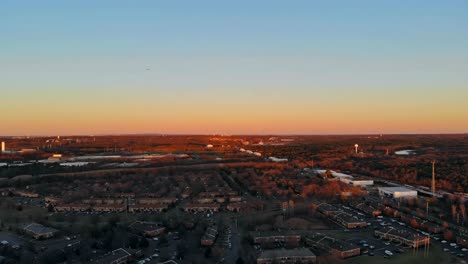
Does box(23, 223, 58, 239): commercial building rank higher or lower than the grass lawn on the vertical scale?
higher

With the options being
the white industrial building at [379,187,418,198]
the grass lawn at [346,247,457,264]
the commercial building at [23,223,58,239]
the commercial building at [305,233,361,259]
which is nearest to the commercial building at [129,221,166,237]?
the commercial building at [23,223,58,239]

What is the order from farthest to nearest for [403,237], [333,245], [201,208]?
[201,208] < [403,237] < [333,245]

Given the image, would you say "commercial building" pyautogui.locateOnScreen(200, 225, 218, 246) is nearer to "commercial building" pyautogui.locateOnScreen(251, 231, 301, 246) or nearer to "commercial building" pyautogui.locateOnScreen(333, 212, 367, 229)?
"commercial building" pyautogui.locateOnScreen(251, 231, 301, 246)

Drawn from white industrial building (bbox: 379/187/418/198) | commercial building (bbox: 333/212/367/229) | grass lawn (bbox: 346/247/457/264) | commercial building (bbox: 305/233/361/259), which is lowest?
grass lawn (bbox: 346/247/457/264)

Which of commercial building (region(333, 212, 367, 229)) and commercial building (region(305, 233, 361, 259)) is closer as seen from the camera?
commercial building (region(305, 233, 361, 259))

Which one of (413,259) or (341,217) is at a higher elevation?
(341,217)

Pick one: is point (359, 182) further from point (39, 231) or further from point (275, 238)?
point (39, 231)

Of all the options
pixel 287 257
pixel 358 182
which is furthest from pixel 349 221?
pixel 358 182

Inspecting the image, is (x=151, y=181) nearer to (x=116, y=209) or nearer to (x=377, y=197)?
(x=116, y=209)
